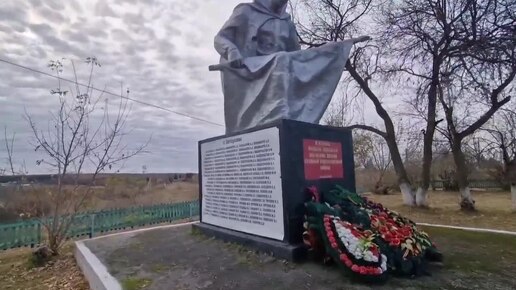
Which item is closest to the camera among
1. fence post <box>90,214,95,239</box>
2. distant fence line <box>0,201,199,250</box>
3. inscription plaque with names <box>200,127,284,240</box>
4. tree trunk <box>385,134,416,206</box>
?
inscription plaque with names <box>200,127,284,240</box>

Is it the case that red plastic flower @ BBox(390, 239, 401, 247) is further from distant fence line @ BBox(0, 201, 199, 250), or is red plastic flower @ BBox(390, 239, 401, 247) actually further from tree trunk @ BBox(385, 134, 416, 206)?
tree trunk @ BBox(385, 134, 416, 206)

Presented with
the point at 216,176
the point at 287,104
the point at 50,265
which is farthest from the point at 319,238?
the point at 50,265

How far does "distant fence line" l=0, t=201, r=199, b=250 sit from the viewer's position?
6.73 m

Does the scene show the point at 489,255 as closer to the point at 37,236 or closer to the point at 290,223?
Result: the point at 290,223

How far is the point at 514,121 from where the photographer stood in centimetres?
1480

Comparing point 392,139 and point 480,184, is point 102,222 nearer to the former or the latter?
point 392,139

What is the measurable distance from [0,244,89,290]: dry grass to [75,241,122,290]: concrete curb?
13cm

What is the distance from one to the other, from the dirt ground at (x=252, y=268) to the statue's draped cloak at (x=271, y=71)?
1692 millimetres

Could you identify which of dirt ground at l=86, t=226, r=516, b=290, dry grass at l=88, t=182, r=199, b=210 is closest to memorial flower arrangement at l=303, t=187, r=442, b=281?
dirt ground at l=86, t=226, r=516, b=290

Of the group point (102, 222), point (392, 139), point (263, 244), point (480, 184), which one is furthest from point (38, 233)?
point (480, 184)

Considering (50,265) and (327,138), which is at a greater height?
(327,138)

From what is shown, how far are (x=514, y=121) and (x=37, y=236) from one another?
56.9 ft

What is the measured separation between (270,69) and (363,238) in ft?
7.52

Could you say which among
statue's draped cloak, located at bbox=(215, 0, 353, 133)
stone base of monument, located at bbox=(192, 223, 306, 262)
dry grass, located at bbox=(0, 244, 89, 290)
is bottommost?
dry grass, located at bbox=(0, 244, 89, 290)
